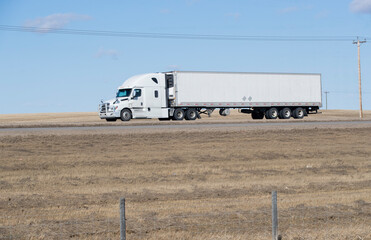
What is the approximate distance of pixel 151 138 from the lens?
28.9 m

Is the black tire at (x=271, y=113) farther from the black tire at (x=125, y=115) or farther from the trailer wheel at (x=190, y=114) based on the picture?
the black tire at (x=125, y=115)

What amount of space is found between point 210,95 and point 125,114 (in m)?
7.05

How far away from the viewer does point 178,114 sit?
47.0 meters

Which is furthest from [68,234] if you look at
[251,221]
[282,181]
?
[282,181]

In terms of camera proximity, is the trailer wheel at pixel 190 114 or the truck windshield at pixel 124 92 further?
the trailer wheel at pixel 190 114

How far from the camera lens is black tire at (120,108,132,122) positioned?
44.6 metres

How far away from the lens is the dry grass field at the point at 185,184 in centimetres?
1266

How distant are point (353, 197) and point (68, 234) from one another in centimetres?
786

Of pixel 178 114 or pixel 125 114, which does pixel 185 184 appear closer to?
pixel 125 114

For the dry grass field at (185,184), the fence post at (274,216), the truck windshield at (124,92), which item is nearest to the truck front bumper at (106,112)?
the truck windshield at (124,92)

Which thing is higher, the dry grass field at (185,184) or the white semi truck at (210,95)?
the white semi truck at (210,95)

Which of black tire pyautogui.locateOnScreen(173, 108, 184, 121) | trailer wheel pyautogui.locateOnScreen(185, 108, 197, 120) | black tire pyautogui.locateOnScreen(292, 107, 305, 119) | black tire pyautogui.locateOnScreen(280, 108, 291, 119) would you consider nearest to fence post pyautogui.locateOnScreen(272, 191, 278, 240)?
black tire pyautogui.locateOnScreen(173, 108, 184, 121)

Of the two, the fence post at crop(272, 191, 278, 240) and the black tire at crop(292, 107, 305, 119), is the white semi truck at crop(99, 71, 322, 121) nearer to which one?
the black tire at crop(292, 107, 305, 119)

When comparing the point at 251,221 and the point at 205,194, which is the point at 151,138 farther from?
the point at 251,221
